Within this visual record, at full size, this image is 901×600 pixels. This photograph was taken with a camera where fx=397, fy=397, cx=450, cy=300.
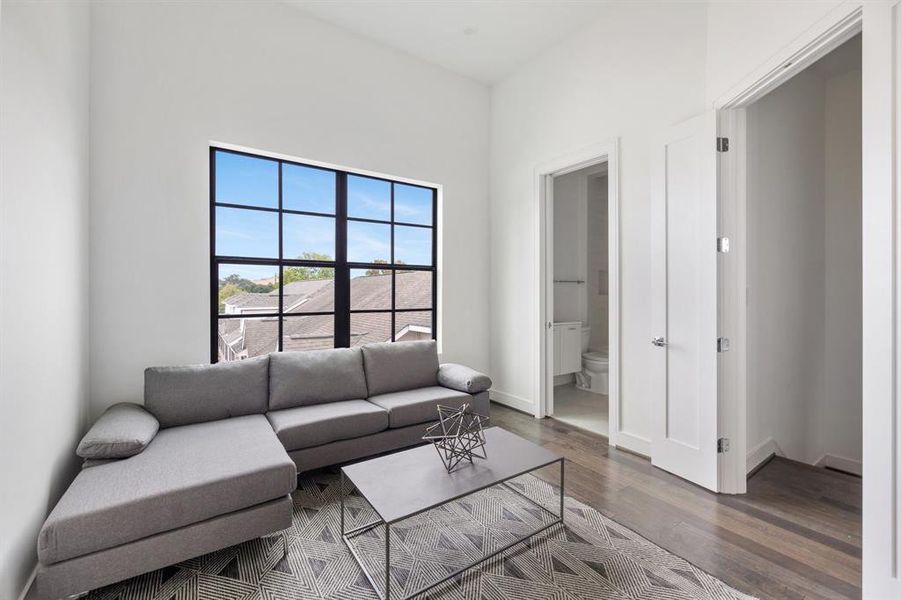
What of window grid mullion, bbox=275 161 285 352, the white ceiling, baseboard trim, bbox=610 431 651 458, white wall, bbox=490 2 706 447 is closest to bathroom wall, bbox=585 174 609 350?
white wall, bbox=490 2 706 447

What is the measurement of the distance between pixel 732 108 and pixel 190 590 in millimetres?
3745

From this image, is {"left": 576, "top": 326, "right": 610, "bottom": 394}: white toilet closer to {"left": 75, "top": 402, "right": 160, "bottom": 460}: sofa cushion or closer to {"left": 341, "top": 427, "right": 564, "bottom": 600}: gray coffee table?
{"left": 341, "top": 427, "right": 564, "bottom": 600}: gray coffee table

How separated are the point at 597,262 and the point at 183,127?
4663mm

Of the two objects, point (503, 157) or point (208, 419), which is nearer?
point (208, 419)

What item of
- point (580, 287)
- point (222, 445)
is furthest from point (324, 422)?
point (580, 287)

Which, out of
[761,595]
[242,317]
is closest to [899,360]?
[761,595]

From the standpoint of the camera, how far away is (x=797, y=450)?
10.2 feet

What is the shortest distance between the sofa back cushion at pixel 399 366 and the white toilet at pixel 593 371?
221 cm

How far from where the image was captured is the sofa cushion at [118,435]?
6.19ft

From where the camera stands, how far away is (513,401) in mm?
4129

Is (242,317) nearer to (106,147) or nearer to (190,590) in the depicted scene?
(106,147)

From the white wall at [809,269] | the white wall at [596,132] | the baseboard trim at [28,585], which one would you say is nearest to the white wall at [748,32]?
the white wall at [596,132]

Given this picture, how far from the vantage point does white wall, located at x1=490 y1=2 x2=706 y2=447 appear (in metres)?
2.80

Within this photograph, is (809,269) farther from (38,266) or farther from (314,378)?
(38,266)
